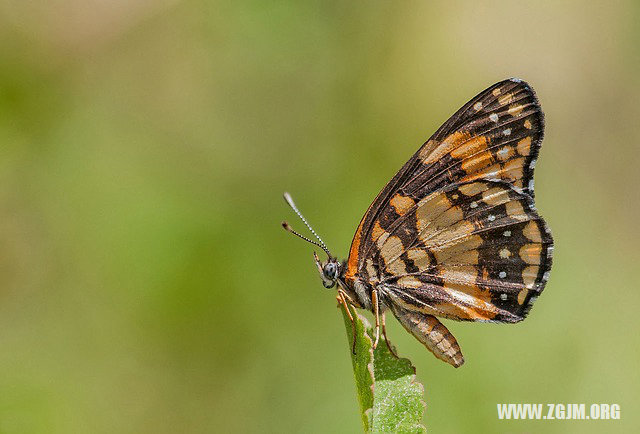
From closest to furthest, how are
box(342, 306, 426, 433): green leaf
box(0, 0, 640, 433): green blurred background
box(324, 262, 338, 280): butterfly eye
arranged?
box(342, 306, 426, 433): green leaf < box(324, 262, 338, 280): butterfly eye < box(0, 0, 640, 433): green blurred background

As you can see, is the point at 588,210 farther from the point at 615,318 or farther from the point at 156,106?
the point at 156,106

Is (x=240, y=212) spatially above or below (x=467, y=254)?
above

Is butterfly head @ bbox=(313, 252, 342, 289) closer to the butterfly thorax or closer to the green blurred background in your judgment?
the butterfly thorax

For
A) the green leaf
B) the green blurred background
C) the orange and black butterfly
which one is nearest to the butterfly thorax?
the orange and black butterfly

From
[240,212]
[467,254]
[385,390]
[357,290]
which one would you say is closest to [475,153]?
[467,254]

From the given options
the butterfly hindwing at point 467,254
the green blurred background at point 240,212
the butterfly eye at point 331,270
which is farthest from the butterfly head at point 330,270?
the green blurred background at point 240,212

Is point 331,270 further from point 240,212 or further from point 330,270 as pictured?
point 240,212
